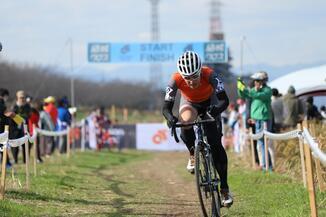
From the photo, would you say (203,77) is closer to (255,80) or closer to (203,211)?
(203,211)

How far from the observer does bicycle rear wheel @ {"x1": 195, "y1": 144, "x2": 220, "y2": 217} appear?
792cm

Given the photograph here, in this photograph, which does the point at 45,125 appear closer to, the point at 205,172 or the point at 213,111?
the point at 205,172

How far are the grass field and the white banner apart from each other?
53.5 ft

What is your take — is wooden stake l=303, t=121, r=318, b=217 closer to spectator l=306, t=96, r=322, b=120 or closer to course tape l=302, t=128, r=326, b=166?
course tape l=302, t=128, r=326, b=166

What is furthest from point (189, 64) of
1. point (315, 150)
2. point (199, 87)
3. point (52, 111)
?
point (52, 111)

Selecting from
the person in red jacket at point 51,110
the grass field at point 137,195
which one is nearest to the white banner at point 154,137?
the person in red jacket at point 51,110

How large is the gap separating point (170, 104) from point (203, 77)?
551 millimetres

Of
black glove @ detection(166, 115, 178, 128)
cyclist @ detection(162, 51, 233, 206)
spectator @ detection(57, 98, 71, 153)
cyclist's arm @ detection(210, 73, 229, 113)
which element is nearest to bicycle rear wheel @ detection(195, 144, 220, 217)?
cyclist @ detection(162, 51, 233, 206)

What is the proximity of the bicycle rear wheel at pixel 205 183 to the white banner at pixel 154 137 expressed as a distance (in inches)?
935

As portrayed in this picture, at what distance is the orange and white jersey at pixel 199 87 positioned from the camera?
826cm

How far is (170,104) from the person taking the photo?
27.1 feet

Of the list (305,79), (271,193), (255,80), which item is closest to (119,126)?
(305,79)

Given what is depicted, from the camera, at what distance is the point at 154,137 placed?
3262 cm

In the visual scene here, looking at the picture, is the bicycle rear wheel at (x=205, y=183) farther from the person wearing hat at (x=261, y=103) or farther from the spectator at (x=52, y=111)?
the spectator at (x=52, y=111)
